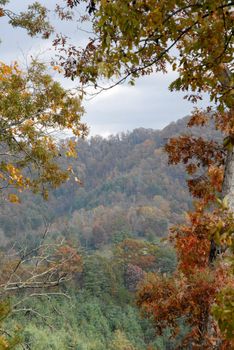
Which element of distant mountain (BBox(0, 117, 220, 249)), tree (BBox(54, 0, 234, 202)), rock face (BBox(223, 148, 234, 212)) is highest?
tree (BBox(54, 0, 234, 202))

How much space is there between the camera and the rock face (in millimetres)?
6809

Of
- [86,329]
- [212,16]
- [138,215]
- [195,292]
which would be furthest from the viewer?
[138,215]

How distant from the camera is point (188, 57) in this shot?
3891 mm

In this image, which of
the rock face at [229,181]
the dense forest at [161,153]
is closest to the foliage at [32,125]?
the dense forest at [161,153]

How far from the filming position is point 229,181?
6895 millimetres

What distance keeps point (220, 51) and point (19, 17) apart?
6.94 metres

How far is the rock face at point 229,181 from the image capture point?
22.3 feet

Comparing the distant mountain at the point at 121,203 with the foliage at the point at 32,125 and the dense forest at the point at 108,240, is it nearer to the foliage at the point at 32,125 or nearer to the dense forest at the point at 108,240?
the dense forest at the point at 108,240

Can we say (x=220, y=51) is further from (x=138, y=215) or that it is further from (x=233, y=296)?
(x=138, y=215)

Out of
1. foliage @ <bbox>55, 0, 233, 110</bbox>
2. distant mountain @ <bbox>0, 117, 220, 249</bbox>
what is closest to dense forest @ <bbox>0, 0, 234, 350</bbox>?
foliage @ <bbox>55, 0, 233, 110</bbox>

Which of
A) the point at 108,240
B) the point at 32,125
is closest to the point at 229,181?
the point at 32,125

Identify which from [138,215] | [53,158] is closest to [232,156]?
[53,158]

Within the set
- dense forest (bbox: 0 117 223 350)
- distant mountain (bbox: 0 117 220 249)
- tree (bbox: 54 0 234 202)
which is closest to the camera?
tree (bbox: 54 0 234 202)

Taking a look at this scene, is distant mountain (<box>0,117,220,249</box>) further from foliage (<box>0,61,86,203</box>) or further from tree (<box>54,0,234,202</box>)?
tree (<box>54,0,234,202</box>)
